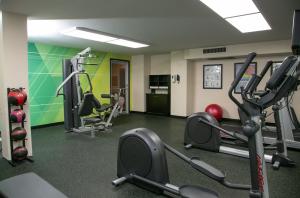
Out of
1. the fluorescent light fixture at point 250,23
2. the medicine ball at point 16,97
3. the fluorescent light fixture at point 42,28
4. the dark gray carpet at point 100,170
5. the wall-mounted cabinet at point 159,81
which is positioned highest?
the fluorescent light fixture at point 42,28

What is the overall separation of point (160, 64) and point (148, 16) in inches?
192

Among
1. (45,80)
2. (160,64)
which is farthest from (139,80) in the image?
(45,80)

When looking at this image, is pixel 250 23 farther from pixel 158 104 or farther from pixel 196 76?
pixel 158 104

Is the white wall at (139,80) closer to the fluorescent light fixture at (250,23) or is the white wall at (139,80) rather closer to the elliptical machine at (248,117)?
the elliptical machine at (248,117)

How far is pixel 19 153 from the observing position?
3.22 meters

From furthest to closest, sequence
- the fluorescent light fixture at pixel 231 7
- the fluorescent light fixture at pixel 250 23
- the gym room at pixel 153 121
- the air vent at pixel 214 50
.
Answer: the air vent at pixel 214 50 → the fluorescent light fixture at pixel 250 23 → the fluorescent light fixture at pixel 231 7 → the gym room at pixel 153 121

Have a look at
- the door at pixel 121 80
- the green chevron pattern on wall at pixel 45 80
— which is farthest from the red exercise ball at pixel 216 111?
the green chevron pattern on wall at pixel 45 80

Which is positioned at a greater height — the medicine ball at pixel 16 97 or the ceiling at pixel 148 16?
the ceiling at pixel 148 16

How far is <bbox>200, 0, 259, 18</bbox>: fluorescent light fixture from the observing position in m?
2.69

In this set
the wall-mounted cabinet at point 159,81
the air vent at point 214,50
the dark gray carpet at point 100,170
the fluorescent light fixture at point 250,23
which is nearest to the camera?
the dark gray carpet at point 100,170

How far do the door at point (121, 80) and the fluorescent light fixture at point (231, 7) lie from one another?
5.38 metres

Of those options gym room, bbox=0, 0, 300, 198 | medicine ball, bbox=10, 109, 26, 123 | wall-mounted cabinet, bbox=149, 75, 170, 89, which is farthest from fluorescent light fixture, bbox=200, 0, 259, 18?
wall-mounted cabinet, bbox=149, 75, 170, 89

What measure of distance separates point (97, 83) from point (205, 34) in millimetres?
4067

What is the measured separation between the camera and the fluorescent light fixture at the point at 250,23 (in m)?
3.36
